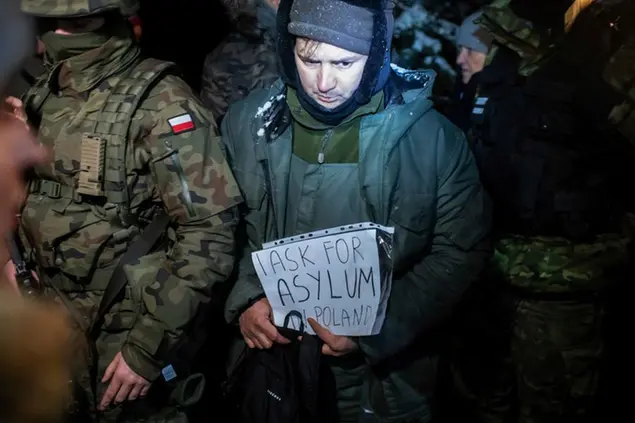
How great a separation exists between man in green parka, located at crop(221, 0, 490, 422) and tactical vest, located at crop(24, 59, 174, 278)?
0.33 m

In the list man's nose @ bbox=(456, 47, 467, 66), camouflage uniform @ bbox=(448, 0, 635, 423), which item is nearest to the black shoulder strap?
camouflage uniform @ bbox=(448, 0, 635, 423)

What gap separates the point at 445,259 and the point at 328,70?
2.44 feet

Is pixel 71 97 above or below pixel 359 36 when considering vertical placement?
below

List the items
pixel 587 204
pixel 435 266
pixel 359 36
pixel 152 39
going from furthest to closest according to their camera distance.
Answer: pixel 152 39, pixel 587 204, pixel 435 266, pixel 359 36

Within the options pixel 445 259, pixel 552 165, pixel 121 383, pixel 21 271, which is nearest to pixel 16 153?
pixel 21 271

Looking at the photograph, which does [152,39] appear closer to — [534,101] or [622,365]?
[534,101]

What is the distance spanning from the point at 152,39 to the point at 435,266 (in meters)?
2.03

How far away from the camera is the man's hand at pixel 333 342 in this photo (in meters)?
2.15

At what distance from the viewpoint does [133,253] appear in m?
2.21

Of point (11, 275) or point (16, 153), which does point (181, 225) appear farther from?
point (11, 275)

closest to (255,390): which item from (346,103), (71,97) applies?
(346,103)

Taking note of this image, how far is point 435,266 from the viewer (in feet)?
7.25

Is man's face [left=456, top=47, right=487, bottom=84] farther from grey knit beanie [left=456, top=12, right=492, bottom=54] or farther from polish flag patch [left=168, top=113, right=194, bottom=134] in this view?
polish flag patch [left=168, top=113, right=194, bottom=134]

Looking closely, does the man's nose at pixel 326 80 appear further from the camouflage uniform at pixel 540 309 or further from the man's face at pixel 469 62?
the man's face at pixel 469 62
